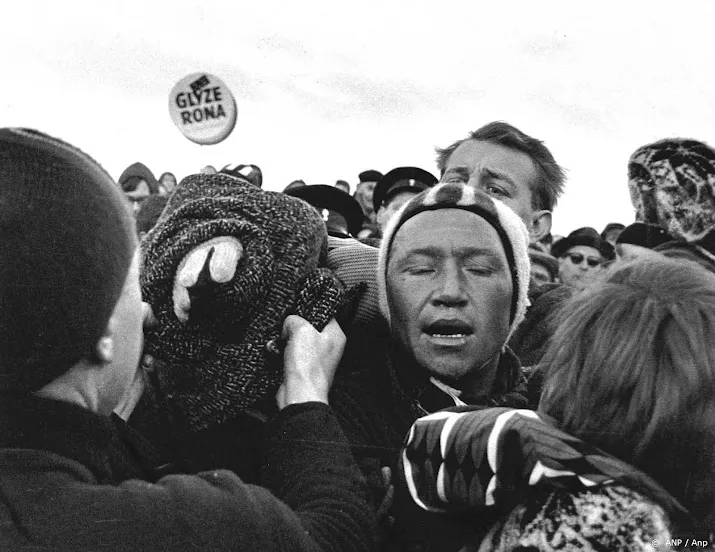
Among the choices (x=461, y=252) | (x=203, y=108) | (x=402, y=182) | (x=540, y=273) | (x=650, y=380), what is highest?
(x=203, y=108)

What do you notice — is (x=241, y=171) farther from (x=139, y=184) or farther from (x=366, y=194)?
(x=366, y=194)

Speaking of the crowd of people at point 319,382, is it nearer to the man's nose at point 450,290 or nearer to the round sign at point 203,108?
the man's nose at point 450,290

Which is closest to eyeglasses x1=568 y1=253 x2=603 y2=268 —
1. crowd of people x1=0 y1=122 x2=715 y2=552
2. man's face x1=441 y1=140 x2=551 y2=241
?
man's face x1=441 y1=140 x2=551 y2=241

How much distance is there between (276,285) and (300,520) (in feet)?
1.49

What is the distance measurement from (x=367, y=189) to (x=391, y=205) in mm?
2146

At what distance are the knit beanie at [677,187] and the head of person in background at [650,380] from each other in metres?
1.08

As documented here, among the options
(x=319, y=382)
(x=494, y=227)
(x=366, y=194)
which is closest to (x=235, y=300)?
(x=319, y=382)

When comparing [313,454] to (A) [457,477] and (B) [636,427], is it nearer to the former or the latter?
(A) [457,477]

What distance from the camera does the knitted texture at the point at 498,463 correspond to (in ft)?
3.45

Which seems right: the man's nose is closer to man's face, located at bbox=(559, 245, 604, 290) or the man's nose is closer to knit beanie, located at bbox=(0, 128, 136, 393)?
knit beanie, located at bbox=(0, 128, 136, 393)

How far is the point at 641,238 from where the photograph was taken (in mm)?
2332

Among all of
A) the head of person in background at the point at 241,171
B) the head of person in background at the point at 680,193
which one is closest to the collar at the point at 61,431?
the head of person in background at the point at 241,171

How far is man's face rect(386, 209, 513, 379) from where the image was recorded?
1.62 metres

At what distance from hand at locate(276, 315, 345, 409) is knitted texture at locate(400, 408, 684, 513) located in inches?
9.7
